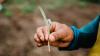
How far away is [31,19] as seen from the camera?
3.91 meters

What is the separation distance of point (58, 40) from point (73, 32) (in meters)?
0.13

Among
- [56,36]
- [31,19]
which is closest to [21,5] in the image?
[31,19]

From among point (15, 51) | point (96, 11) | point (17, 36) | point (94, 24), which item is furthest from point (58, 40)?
point (96, 11)

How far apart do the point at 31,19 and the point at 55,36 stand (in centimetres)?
262

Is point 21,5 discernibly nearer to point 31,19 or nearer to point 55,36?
point 31,19

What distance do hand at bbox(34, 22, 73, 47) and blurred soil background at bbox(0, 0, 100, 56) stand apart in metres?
1.09

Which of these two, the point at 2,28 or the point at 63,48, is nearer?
the point at 63,48

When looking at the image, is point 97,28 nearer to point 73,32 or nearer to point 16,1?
point 73,32

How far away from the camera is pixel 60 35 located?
54.1 inches

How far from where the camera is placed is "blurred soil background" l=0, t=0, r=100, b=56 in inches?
117

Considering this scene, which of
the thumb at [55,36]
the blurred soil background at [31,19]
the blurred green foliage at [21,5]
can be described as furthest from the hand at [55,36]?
the blurred green foliage at [21,5]

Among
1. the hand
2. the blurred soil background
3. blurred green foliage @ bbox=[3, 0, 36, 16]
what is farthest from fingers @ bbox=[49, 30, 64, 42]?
blurred green foliage @ bbox=[3, 0, 36, 16]

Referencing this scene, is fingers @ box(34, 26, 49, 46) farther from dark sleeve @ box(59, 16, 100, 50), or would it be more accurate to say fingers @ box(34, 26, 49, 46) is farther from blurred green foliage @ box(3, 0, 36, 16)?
blurred green foliage @ box(3, 0, 36, 16)

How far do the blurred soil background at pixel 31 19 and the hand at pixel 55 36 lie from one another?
1.09m
